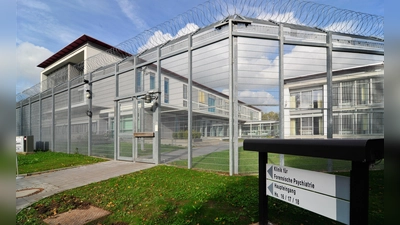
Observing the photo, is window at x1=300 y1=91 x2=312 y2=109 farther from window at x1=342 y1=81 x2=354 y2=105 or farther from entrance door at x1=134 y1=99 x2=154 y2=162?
entrance door at x1=134 y1=99 x2=154 y2=162

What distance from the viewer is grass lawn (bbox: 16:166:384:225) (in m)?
3.50

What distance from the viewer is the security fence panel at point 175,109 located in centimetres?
791

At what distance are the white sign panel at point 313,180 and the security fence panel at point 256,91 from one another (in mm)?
3836

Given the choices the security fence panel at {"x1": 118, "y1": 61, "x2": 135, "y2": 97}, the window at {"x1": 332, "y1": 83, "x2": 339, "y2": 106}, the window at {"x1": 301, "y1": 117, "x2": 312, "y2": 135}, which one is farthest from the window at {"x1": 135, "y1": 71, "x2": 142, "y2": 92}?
the window at {"x1": 332, "y1": 83, "x2": 339, "y2": 106}

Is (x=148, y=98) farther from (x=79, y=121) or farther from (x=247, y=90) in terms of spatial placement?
(x=79, y=121)

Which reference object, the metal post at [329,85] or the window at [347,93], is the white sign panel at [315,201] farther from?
the window at [347,93]

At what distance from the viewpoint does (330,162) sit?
7.03 metres

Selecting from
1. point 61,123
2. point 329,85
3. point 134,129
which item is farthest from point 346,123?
point 61,123

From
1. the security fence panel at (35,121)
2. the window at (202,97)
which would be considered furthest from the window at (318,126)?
the security fence panel at (35,121)

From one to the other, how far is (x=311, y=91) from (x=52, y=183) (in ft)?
30.0

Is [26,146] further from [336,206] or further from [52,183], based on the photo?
[336,206]

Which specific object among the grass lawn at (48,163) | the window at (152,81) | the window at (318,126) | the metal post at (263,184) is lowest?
the grass lawn at (48,163)

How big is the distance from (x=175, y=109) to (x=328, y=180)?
21.5ft

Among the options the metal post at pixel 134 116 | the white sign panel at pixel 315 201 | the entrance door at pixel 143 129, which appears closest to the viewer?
the white sign panel at pixel 315 201
